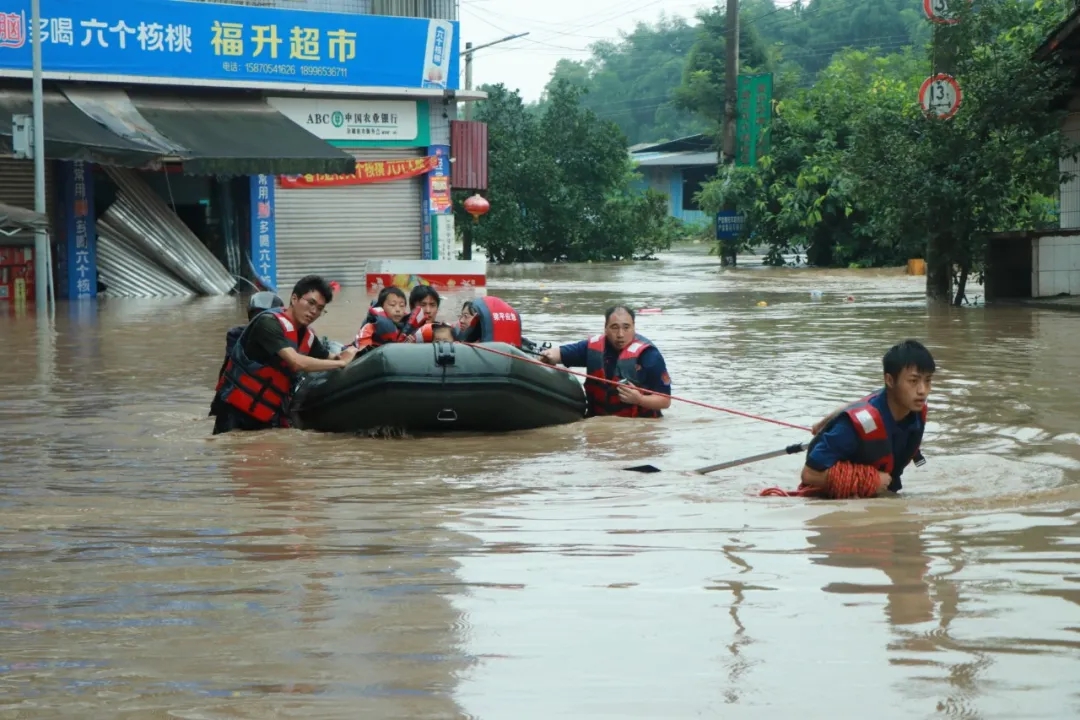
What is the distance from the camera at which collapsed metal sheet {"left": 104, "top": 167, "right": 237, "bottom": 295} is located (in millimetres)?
25703

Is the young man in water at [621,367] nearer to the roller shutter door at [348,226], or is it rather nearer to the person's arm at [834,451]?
the person's arm at [834,451]

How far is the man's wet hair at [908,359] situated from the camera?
6180mm

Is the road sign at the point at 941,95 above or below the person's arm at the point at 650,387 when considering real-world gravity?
above

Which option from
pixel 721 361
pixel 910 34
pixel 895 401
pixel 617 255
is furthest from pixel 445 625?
pixel 910 34

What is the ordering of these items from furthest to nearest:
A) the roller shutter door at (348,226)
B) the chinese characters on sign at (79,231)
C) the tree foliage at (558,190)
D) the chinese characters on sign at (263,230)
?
the tree foliage at (558,190)
the roller shutter door at (348,226)
the chinese characters on sign at (263,230)
the chinese characters on sign at (79,231)

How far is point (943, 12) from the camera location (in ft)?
66.0

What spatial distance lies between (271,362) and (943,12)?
13606mm

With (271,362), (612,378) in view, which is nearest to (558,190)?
(612,378)

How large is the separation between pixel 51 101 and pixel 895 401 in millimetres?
20720

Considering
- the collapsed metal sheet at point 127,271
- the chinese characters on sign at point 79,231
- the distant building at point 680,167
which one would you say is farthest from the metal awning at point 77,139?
the distant building at point 680,167

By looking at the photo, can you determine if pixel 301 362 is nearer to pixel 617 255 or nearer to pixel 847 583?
pixel 847 583

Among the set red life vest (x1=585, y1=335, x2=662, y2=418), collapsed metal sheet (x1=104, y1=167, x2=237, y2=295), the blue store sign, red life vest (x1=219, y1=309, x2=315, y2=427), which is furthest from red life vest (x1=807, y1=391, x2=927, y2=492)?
collapsed metal sheet (x1=104, y1=167, x2=237, y2=295)

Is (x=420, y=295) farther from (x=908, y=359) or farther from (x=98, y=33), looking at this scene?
(x=98, y=33)

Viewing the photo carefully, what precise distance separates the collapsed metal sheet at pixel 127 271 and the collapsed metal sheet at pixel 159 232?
5.1 inches
